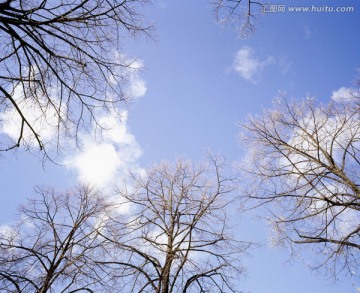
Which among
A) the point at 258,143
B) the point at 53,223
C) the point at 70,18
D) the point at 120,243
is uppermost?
the point at 258,143

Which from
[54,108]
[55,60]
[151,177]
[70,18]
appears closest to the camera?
[70,18]

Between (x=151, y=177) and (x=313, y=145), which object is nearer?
(x=313, y=145)

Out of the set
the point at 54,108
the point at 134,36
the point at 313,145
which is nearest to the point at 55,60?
the point at 54,108

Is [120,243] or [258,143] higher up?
[258,143]

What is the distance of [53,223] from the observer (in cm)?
1044

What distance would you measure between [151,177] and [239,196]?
333 cm

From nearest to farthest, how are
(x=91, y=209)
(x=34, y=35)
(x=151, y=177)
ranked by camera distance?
(x=34, y=35) → (x=151, y=177) → (x=91, y=209)

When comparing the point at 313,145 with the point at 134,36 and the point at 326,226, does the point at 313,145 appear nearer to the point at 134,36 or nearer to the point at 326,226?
the point at 326,226

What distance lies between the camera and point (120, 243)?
7.48m

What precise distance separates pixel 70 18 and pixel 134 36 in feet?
3.70

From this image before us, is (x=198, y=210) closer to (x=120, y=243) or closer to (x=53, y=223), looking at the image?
(x=120, y=243)

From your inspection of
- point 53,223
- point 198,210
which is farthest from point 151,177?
point 53,223

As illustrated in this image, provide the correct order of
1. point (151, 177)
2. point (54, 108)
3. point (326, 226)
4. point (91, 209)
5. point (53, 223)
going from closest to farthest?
point (54, 108), point (326, 226), point (151, 177), point (53, 223), point (91, 209)

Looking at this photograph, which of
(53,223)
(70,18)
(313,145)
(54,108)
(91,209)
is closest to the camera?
(70,18)
